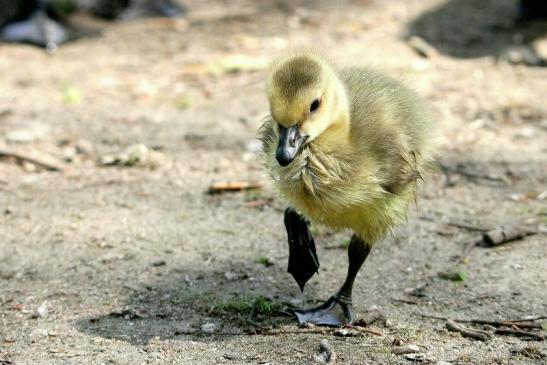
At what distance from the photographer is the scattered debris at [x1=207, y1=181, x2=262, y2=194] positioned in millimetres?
5609

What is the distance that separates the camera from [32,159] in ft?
19.7

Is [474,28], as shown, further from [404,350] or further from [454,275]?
[404,350]

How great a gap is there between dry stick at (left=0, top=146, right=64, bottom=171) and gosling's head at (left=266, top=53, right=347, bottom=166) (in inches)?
109

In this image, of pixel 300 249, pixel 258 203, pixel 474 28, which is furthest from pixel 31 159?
pixel 474 28

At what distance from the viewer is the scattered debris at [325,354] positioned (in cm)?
349

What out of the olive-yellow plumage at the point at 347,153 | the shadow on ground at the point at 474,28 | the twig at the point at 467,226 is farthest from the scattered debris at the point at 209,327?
the shadow on ground at the point at 474,28

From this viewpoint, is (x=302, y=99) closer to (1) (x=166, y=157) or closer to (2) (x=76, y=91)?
(1) (x=166, y=157)

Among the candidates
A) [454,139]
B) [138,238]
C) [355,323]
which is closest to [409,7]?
[454,139]

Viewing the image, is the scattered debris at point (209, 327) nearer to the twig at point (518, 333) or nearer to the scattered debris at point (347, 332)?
the scattered debris at point (347, 332)

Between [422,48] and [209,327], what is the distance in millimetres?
5041

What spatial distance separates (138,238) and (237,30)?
451cm

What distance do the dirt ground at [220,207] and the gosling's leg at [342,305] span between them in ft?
0.40

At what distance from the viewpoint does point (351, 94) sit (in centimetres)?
404

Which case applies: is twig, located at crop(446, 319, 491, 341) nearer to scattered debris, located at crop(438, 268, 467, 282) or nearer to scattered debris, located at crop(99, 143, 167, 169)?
scattered debris, located at crop(438, 268, 467, 282)
